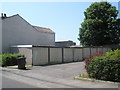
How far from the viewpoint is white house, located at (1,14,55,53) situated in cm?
3106

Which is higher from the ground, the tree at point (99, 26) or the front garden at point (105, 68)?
the tree at point (99, 26)

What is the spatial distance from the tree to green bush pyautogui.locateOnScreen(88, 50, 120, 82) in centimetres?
2713

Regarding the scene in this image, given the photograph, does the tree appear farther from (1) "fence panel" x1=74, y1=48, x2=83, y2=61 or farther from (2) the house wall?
(2) the house wall

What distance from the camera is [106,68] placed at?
11.5 metres

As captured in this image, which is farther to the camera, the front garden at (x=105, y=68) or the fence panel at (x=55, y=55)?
the fence panel at (x=55, y=55)

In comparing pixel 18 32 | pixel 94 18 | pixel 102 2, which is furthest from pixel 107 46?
pixel 18 32

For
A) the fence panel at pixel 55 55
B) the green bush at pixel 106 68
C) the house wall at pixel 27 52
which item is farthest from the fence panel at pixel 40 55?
the green bush at pixel 106 68

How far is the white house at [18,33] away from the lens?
31.1 meters

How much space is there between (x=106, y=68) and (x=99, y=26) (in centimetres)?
2900

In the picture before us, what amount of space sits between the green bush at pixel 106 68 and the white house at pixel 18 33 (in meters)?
20.7

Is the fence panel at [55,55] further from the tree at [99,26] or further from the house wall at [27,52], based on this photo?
the tree at [99,26]

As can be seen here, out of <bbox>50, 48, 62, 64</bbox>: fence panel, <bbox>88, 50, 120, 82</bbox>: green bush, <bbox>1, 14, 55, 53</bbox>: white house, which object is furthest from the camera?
<bbox>1, 14, 55, 53</bbox>: white house

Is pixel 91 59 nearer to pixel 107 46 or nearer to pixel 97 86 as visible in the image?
pixel 97 86

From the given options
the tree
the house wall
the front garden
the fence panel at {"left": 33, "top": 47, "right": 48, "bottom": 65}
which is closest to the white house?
the house wall
